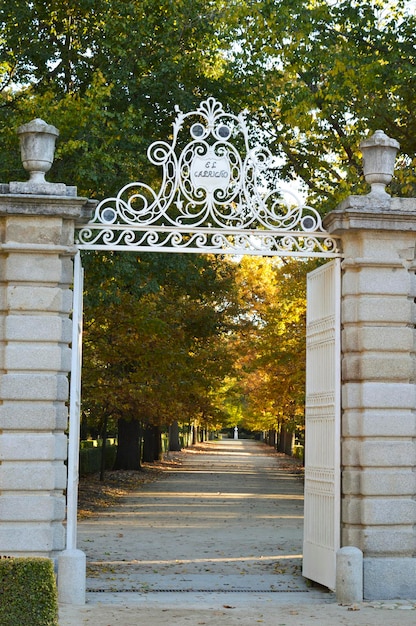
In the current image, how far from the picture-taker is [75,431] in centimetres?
1138

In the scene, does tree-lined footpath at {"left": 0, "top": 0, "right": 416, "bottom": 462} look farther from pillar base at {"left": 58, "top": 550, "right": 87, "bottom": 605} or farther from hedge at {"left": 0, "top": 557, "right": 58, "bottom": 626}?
hedge at {"left": 0, "top": 557, "right": 58, "bottom": 626}

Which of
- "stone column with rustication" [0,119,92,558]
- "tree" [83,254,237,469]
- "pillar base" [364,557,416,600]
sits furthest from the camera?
"tree" [83,254,237,469]

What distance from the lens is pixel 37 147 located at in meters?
11.4

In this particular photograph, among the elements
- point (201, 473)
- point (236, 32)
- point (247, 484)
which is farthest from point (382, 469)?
point (201, 473)

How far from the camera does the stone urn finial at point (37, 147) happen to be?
11328 millimetres

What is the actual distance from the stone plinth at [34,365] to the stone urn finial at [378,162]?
10.8 feet

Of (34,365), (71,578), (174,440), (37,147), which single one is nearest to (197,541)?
(71,578)

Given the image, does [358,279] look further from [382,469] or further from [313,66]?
[313,66]

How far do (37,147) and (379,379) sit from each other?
15.0 ft

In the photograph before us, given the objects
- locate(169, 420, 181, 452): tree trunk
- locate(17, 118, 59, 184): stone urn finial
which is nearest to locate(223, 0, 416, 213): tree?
locate(17, 118, 59, 184): stone urn finial

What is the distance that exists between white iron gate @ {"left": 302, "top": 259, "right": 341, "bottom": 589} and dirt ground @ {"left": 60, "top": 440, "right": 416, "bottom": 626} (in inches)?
19.5

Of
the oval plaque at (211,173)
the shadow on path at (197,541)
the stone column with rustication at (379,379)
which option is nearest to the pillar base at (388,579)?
the stone column with rustication at (379,379)

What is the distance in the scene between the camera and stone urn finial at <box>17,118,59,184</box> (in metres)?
11.3

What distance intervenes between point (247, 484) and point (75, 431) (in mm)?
23076
